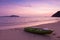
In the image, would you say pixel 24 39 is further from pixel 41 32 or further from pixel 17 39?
pixel 41 32

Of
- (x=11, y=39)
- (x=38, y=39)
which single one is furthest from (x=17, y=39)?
(x=38, y=39)

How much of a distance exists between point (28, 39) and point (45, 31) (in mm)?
1285

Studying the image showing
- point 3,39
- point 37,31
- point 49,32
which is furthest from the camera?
point 37,31

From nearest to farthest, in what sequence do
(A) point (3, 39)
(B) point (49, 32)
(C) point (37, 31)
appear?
(A) point (3, 39) → (B) point (49, 32) → (C) point (37, 31)

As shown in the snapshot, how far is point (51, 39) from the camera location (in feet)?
21.1

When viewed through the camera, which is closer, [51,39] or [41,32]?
[51,39]

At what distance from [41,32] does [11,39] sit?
1.85 meters

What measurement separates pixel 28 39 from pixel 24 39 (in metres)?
0.18

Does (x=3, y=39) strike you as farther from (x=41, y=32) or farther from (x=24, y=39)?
(x=41, y=32)

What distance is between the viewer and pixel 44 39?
647 cm

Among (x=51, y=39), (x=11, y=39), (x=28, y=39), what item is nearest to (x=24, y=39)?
(x=28, y=39)

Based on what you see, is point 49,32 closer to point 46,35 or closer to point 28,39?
point 46,35

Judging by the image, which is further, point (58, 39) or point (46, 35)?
point (46, 35)

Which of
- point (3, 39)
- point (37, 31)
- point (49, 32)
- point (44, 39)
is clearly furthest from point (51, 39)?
point (3, 39)
